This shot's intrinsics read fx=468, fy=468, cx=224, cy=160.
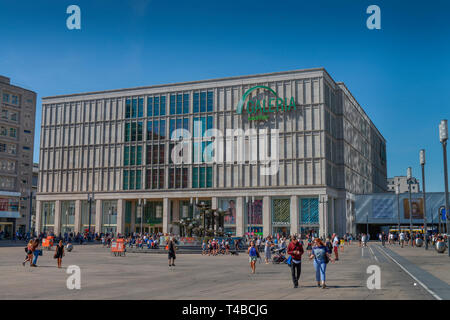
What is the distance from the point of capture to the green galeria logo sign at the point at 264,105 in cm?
7838

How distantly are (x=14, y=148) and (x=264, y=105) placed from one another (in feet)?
155

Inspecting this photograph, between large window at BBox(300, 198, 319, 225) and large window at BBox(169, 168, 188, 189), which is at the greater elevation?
large window at BBox(169, 168, 188, 189)

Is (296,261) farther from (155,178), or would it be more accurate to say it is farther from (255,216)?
(155,178)

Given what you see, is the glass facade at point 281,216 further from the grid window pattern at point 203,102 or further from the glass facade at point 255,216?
the grid window pattern at point 203,102

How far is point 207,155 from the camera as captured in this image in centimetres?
8162

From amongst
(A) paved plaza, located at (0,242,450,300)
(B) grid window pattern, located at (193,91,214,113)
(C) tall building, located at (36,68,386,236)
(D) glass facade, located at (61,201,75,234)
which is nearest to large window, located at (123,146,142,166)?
(C) tall building, located at (36,68,386,236)

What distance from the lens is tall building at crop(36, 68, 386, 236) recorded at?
76.5 meters

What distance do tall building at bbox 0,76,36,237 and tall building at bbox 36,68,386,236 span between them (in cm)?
420

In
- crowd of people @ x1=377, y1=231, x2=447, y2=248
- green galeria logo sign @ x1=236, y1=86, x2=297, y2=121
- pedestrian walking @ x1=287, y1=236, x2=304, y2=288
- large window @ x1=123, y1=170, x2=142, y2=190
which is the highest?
green galeria logo sign @ x1=236, y1=86, x2=297, y2=121

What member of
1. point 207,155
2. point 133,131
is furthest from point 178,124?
point 133,131

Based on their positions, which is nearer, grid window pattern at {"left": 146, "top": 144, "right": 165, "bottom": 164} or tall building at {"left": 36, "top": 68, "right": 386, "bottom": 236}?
tall building at {"left": 36, "top": 68, "right": 386, "bottom": 236}

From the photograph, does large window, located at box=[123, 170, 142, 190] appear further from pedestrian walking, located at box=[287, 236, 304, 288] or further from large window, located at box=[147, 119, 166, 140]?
pedestrian walking, located at box=[287, 236, 304, 288]

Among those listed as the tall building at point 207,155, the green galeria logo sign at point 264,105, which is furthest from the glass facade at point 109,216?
the green galeria logo sign at point 264,105

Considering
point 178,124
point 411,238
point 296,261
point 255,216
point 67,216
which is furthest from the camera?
point 67,216
